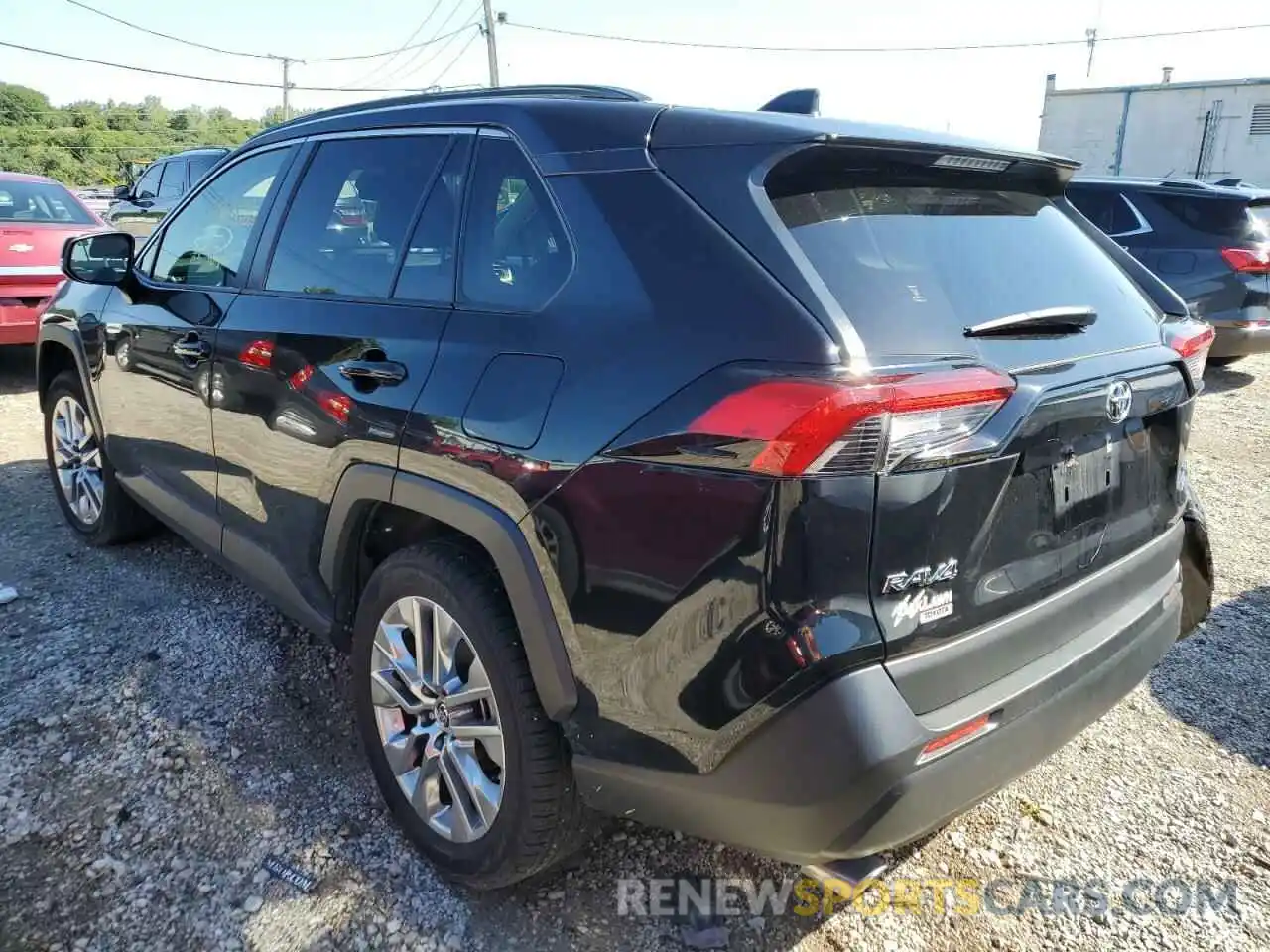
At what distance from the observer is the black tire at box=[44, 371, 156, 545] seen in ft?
13.8

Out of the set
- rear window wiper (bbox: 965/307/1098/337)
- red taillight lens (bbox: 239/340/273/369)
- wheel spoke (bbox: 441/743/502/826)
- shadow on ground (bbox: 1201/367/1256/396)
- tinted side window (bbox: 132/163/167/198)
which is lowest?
shadow on ground (bbox: 1201/367/1256/396)

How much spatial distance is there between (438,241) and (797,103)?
963mm

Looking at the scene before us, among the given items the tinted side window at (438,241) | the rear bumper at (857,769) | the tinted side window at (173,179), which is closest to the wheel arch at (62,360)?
the tinted side window at (438,241)

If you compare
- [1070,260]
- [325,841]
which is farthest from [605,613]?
[1070,260]

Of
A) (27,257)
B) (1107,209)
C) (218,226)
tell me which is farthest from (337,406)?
(1107,209)

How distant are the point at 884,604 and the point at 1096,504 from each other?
717 mm

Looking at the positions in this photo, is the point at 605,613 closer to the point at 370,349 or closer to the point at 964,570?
the point at 964,570

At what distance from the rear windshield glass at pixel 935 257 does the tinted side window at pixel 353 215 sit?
3.82 ft

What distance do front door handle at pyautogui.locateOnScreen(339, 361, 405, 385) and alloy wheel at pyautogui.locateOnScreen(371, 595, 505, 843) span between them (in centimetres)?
55

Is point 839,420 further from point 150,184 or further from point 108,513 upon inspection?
point 150,184

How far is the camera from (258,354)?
9.34 feet

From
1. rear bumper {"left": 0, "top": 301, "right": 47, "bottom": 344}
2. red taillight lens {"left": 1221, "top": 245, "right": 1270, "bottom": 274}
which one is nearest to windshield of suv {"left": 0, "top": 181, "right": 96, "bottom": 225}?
rear bumper {"left": 0, "top": 301, "right": 47, "bottom": 344}

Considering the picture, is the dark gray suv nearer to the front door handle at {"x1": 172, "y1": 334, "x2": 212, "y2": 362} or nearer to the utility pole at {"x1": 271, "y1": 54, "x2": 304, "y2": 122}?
the front door handle at {"x1": 172, "y1": 334, "x2": 212, "y2": 362}

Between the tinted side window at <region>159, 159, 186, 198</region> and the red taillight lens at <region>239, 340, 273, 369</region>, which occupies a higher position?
the tinted side window at <region>159, 159, 186, 198</region>
